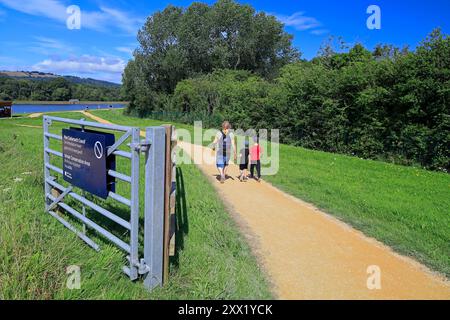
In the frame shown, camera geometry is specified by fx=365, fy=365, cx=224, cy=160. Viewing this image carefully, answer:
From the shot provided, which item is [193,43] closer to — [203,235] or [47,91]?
[203,235]

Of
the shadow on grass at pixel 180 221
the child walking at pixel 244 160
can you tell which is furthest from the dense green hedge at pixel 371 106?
the shadow on grass at pixel 180 221

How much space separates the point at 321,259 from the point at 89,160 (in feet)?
10.7

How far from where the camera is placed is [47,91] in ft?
312

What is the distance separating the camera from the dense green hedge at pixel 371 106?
44.2 feet

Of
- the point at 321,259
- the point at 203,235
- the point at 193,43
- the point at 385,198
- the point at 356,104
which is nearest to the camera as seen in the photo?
the point at 321,259

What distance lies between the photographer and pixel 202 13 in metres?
56.7

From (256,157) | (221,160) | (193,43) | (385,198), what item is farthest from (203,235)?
(193,43)

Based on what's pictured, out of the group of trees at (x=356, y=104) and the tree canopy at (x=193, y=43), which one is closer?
the group of trees at (x=356, y=104)

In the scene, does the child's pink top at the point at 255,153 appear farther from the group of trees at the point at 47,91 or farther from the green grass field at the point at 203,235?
the group of trees at the point at 47,91

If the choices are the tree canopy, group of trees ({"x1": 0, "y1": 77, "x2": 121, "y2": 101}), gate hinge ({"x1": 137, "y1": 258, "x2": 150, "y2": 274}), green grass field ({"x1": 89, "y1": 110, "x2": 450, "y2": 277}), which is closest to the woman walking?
green grass field ({"x1": 89, "y1": 110, "x2": 450, "y2": 277})

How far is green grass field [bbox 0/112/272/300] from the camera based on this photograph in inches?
136

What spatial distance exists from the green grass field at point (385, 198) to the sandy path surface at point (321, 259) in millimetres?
352

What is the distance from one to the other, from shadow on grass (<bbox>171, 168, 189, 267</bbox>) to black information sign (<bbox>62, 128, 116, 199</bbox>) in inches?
49.4
